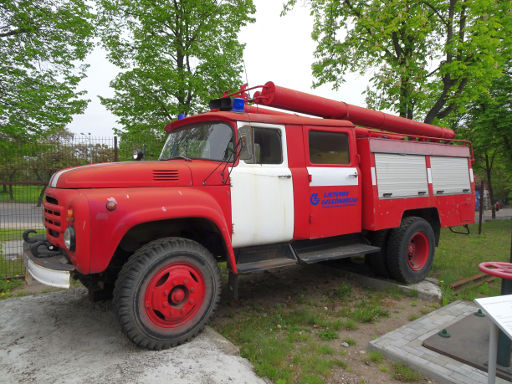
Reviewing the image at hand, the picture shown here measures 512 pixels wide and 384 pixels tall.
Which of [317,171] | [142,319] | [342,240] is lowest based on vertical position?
[142,319]

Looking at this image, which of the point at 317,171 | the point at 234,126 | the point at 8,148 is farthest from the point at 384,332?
the point at 8,148

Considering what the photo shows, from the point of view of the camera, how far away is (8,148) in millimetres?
6246

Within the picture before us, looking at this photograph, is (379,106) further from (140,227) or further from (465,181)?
(140,227)

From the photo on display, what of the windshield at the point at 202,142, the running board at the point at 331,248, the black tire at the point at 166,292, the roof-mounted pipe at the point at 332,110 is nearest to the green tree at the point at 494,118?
the roof-mounted pipe at the point at 332,110

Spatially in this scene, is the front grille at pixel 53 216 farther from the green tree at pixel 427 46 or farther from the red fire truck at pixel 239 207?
the green tree at pixel 427 46

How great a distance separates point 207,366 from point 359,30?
11030mm

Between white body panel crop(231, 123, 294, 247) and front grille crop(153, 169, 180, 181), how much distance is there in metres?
0.64

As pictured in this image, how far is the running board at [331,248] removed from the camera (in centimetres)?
423

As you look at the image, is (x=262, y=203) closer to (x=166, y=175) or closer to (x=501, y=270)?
(x=166, y=175)

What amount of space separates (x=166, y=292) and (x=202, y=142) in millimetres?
1824

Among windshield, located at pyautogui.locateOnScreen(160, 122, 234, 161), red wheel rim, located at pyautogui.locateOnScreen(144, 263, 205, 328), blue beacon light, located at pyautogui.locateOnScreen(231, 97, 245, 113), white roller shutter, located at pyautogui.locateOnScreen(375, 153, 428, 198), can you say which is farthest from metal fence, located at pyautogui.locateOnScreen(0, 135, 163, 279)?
white roller shutter, located at pyautogui.locateOnScreen(375, 153, 428, 198)

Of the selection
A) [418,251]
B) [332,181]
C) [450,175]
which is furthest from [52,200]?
[450,175]

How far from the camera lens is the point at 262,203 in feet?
12.4

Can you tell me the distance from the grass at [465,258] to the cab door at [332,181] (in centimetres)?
191
